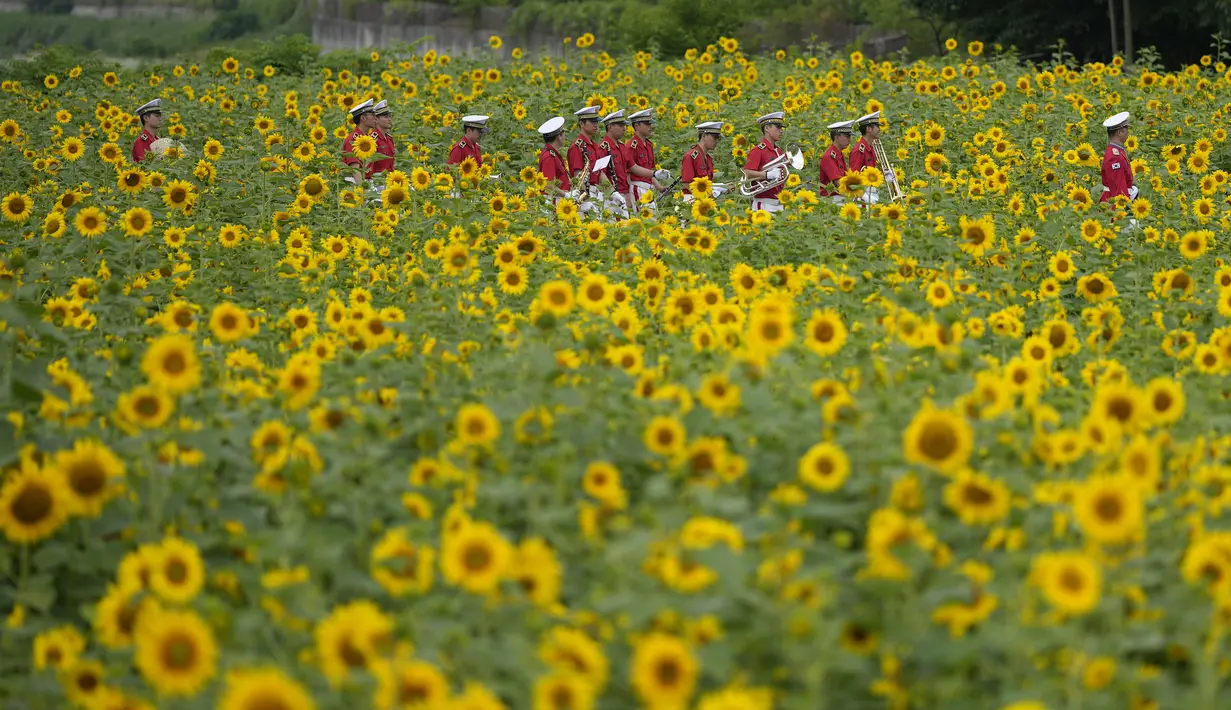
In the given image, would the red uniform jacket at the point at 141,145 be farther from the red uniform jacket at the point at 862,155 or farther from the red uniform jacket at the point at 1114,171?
the red uniform jacket at the point at 1114,171

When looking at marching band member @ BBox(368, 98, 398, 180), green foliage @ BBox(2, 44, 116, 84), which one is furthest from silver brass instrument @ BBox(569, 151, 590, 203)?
green foliage @ BBox(2, 44, 116, 84)

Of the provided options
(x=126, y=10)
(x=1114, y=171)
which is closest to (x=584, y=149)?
(x=1114, y=171)

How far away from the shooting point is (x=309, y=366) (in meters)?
4.26

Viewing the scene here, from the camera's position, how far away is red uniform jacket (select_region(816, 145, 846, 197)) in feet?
36.7

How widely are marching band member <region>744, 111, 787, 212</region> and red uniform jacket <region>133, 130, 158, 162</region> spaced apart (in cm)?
485

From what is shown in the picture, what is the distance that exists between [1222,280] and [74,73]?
14316mm

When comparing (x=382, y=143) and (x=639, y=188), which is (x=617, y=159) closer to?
(x=639, y=188)

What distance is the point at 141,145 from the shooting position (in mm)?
11797

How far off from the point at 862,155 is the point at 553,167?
255 cm

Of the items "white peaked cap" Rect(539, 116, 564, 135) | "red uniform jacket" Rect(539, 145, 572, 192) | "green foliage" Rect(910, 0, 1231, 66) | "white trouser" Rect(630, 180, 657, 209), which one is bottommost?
"white trouser" Rect(630, 180, 657, 209)

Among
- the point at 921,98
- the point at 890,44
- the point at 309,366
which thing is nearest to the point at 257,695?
the point at 309,366

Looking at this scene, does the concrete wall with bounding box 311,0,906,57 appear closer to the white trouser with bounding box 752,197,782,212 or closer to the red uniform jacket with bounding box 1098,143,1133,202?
the white trouser with bounding box 752,197,782,212

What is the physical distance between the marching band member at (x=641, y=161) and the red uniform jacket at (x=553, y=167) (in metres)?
0.66

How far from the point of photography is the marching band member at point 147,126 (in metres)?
11.7
